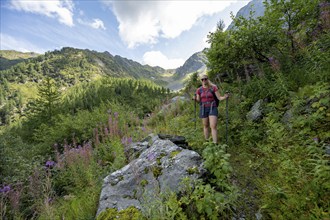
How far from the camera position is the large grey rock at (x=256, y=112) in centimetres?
562

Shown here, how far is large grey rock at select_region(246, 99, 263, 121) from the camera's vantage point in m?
5.62

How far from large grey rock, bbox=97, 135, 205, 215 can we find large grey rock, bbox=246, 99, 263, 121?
2.95 meters

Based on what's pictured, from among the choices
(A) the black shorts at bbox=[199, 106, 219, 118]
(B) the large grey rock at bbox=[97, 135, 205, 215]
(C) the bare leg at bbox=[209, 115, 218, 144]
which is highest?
(A) the black shorts at bbox=[199, 106, 219, 118]

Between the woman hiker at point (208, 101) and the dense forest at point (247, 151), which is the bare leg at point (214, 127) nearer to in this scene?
the woman hiker at point (208, 101)

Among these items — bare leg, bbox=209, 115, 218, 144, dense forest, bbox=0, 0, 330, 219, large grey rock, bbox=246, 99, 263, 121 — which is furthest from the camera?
large grey rock, bbox=246, 99, 263, 121

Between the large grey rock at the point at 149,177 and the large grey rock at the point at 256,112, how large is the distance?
2.95 m

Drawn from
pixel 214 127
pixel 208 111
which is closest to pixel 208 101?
pixel 208 111

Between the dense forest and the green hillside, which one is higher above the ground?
the green hillside

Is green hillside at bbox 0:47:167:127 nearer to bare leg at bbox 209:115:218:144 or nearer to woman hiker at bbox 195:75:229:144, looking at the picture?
woman hiker at bbox 195:75:229:144

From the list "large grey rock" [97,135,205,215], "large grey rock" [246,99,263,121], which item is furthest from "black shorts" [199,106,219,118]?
"large grey rock" [97,135,205,215]

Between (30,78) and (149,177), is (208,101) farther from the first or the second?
(30,78)

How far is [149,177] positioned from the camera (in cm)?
369

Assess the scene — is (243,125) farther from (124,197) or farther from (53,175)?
(53,175)

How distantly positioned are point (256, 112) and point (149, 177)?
13.3 ft
